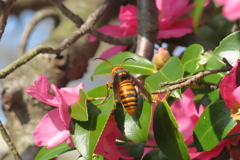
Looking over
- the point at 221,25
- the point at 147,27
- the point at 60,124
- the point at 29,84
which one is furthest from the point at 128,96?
the point at 29,84

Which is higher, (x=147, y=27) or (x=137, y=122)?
(x=147, y=27)

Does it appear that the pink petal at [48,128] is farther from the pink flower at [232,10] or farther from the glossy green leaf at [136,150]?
the pink flower at [232,10]

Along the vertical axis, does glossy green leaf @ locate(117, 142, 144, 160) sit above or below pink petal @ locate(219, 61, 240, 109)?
below

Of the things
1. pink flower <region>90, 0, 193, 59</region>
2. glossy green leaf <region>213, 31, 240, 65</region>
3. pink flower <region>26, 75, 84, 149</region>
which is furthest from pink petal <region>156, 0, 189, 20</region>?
pink flower <region>26, 75, 84, 149</region>

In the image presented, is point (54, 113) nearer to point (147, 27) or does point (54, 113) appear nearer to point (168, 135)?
point (168, 135)

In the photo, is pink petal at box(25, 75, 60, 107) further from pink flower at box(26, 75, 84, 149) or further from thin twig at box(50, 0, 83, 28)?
thin twig at box(50, 0, 83, 28)

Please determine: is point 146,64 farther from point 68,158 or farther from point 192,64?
point 68,158
